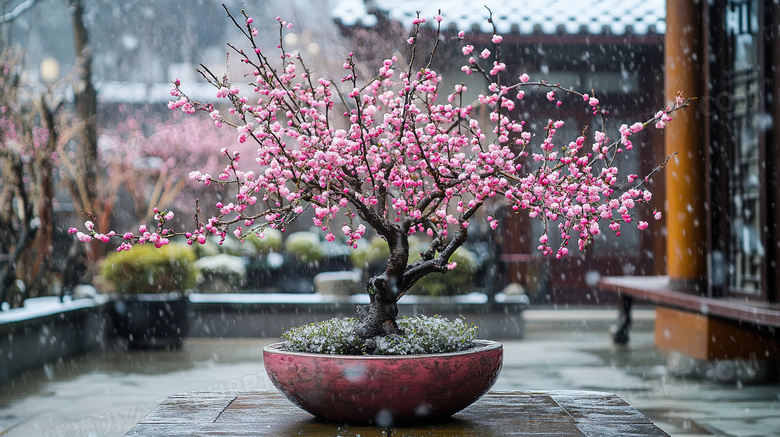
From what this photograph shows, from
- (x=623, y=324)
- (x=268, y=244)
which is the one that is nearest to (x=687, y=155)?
(x=623, y=324)

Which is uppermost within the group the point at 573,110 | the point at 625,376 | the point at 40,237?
the point at 573,110

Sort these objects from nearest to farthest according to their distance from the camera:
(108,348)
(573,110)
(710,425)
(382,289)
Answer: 1. (382,289)
2. (710,425)
3. (108,348)
4. (573,110)

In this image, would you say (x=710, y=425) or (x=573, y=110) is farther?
(x=573, y=110)

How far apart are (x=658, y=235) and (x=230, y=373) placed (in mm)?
7864

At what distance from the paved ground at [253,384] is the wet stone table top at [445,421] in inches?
89.3

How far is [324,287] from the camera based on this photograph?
8992 millimetres

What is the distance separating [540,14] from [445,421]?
9.40m

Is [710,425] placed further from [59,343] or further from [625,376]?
[59,343]

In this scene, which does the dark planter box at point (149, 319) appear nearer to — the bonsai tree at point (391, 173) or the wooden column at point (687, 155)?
the wooden column at point (687, 155)

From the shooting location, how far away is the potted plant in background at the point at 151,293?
7980 mm

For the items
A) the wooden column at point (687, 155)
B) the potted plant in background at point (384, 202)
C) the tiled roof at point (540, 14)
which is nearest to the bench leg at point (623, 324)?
the wooden column at point (687, 155)

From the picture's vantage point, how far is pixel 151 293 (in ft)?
26.9

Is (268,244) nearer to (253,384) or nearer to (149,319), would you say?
(149,319)

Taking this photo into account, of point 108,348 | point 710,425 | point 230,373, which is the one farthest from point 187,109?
point 108,348
